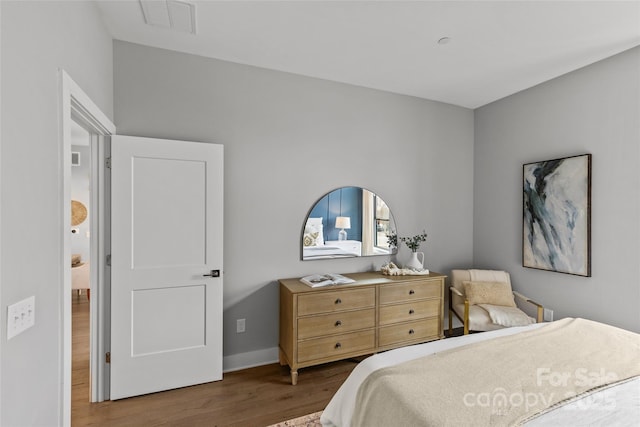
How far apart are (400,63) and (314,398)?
2896mm

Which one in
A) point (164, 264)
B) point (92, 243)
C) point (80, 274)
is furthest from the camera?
point (80, 274)

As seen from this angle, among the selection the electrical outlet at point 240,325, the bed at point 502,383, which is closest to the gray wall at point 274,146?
the electrical outlet at point 240,325

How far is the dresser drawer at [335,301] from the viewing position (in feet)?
8.42

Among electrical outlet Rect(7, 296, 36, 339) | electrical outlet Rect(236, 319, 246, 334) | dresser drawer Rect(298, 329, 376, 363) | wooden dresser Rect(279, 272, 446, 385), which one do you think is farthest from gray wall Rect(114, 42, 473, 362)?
electrical outlet Rect(7, 296, 36, 339)

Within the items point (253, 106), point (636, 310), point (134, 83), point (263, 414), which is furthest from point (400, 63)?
point (263, 414)

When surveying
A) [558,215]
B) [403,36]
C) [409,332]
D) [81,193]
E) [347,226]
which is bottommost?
[409,332]

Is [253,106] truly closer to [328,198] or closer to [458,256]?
[328,198]

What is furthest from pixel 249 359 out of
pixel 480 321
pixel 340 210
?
pixel 480 321

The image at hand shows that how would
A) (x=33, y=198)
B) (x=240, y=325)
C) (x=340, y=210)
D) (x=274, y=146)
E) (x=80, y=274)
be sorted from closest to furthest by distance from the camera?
1. (x=33, y=198)
2. (x=240, y=325)
3. (x=274, y=146)
4. (x=340, y=210)
5. (x=80, y=274)

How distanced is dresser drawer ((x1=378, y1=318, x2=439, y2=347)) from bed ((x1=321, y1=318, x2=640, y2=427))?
111 cm

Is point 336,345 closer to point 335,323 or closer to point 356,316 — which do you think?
point 335,323

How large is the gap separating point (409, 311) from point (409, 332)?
21 cm

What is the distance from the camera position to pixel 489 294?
3182 mm

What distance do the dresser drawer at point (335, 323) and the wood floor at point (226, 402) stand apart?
1.34 feet
